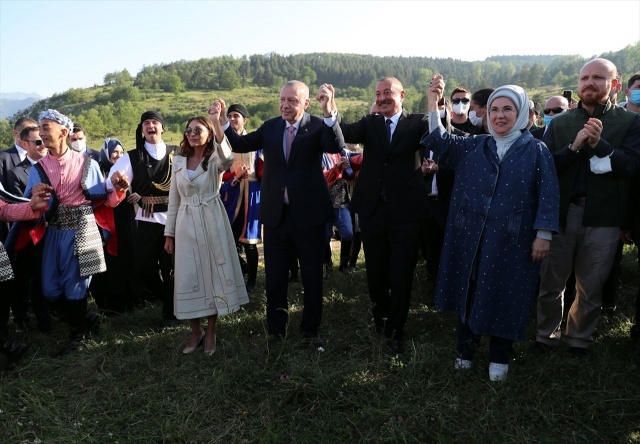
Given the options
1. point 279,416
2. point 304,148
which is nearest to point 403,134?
point 304,148

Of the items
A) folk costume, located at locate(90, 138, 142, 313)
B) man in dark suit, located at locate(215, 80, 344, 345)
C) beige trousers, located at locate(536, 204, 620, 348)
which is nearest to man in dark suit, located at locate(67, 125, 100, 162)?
folk costume, located at locate(90, 138, 142, 313)

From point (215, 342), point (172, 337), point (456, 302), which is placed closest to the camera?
point (456, 302)

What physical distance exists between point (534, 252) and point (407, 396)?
128 cm

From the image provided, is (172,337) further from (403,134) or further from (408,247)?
(403,134)

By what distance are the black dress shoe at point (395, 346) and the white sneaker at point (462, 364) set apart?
517 mm

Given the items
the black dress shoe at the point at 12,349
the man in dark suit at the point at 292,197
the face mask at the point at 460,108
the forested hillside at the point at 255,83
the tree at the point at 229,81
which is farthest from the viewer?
the tree at the point at 229,81

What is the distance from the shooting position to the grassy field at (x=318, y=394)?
2768mm

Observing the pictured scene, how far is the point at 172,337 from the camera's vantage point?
4.27 metres

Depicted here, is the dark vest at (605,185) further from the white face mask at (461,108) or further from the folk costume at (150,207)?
the folk costume at (150,207)

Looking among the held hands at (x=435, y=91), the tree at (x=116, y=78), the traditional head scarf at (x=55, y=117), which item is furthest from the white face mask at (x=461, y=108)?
the tree at (x=116, y=78)

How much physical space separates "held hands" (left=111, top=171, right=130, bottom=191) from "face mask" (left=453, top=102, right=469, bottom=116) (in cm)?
341

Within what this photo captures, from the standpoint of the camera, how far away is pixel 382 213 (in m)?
3.83

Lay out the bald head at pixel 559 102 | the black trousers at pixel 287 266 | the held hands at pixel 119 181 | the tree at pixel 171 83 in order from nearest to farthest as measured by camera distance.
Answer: the black trousers at pixel 287 266
the held hands at pixel 119 181
the bald head at pixel 559 102
the tree at pixel 171 83

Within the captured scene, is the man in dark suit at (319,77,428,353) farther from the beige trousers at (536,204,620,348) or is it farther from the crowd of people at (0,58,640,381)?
the beige trousers at (536,204,620,348)
